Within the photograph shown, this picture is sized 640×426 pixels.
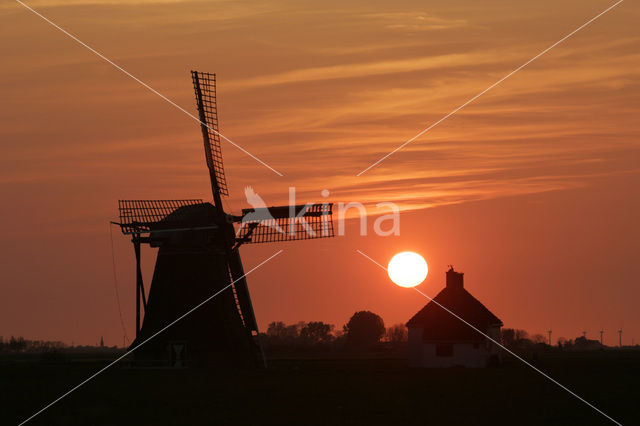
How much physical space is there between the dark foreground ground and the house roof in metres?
10.7

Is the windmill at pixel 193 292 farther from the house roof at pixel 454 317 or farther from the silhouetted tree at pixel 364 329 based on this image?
the silhouetted tree at pixel 364 329

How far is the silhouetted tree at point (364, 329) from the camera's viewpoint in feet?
509

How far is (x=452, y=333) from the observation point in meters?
74.1

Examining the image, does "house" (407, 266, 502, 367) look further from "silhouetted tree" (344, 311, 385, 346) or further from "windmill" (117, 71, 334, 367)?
"silhouetted tree" (344, 311, 385, 346)

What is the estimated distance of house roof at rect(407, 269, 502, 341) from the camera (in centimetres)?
7412

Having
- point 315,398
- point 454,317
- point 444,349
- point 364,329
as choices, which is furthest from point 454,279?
point 364,329

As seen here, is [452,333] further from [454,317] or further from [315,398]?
[315,398]

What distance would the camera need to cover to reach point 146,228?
198 feet

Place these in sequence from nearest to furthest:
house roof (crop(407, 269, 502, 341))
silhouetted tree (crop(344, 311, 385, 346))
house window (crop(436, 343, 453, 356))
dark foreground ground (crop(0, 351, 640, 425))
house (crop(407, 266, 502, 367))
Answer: dark foreground ground (crop(0, 351, 640, 425)), house (crop(407, 266, 502, 367)), house window (crop(436, 343, 453, 356)), house roof (crop(407, 269, 502, 341)), silhouetted tree (crop(344, 311, 385, 346))

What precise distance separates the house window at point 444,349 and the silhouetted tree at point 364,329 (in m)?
79.8

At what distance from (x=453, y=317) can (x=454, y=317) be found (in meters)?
0.08

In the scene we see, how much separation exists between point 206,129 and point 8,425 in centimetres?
3144

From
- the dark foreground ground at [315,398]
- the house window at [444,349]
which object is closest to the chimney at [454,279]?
the house window at [444,349]

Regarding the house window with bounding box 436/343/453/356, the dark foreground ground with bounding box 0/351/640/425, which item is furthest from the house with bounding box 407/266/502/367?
the dark foreground ground with bounding box 0/351/640/425
